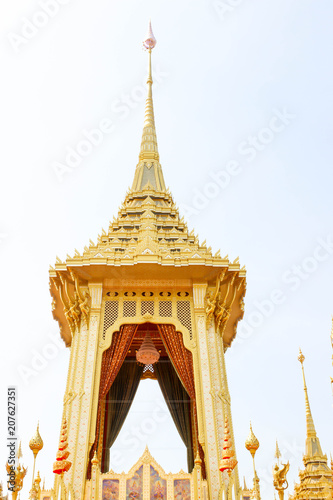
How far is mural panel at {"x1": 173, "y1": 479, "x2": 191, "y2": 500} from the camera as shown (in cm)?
1437

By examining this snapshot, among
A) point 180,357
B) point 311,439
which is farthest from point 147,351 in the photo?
point 311,439

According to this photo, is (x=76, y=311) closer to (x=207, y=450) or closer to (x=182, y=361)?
(x=182, y=361)

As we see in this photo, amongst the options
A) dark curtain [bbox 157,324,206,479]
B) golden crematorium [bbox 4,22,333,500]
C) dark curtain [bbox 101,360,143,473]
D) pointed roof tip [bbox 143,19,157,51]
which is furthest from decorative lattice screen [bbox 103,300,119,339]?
pointed roof tip [bbox 143,19,157,51]

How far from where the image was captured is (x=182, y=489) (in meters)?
14.5

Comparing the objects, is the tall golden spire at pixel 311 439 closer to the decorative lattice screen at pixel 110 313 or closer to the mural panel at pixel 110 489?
the decorative lattice screen at pixel 110 313

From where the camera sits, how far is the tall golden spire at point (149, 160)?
24.7 metres

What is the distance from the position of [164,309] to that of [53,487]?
6112 millimetres

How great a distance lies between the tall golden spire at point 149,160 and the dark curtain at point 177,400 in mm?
7477

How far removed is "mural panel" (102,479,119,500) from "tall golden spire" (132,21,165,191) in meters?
12.6

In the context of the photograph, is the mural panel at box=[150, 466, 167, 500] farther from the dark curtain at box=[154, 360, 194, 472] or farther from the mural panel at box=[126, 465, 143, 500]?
the dark curtain at box=[154, 360, 194, 472]

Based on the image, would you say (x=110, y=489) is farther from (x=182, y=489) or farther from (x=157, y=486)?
(x=182, y=489)

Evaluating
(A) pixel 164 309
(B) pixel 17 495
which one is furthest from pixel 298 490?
(B) pixel 17 495

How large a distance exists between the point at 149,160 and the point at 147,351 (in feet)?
31.9

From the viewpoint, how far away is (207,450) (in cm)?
1541
